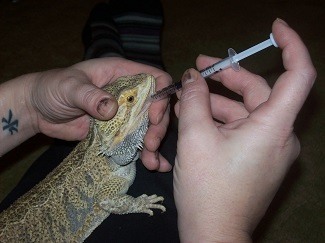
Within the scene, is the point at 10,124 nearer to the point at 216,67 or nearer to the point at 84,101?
the point at 84,101

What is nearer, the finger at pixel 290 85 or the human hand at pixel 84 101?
the finger at pixel 290 85

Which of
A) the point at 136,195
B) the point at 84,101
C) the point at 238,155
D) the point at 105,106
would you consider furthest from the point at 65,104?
the point at 238,155

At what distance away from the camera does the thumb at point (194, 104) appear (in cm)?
134

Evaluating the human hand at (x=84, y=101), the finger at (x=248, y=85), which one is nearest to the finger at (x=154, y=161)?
the human hand at (x=84, y=101)

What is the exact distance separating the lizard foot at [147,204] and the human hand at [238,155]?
46 cm

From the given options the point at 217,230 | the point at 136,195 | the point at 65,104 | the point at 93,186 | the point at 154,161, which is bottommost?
the point at 136,195

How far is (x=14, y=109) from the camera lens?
6.87ft

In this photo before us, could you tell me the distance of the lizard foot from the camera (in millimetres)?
1857

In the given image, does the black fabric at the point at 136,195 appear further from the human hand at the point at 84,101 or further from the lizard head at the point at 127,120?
the lizard head at the point at 127,120

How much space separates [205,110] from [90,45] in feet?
6.97

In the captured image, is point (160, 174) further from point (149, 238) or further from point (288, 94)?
point (288, 94)

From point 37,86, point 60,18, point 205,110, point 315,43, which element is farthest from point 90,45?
point 205,110

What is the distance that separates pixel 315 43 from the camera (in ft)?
11.7

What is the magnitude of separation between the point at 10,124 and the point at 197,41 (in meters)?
2.03
